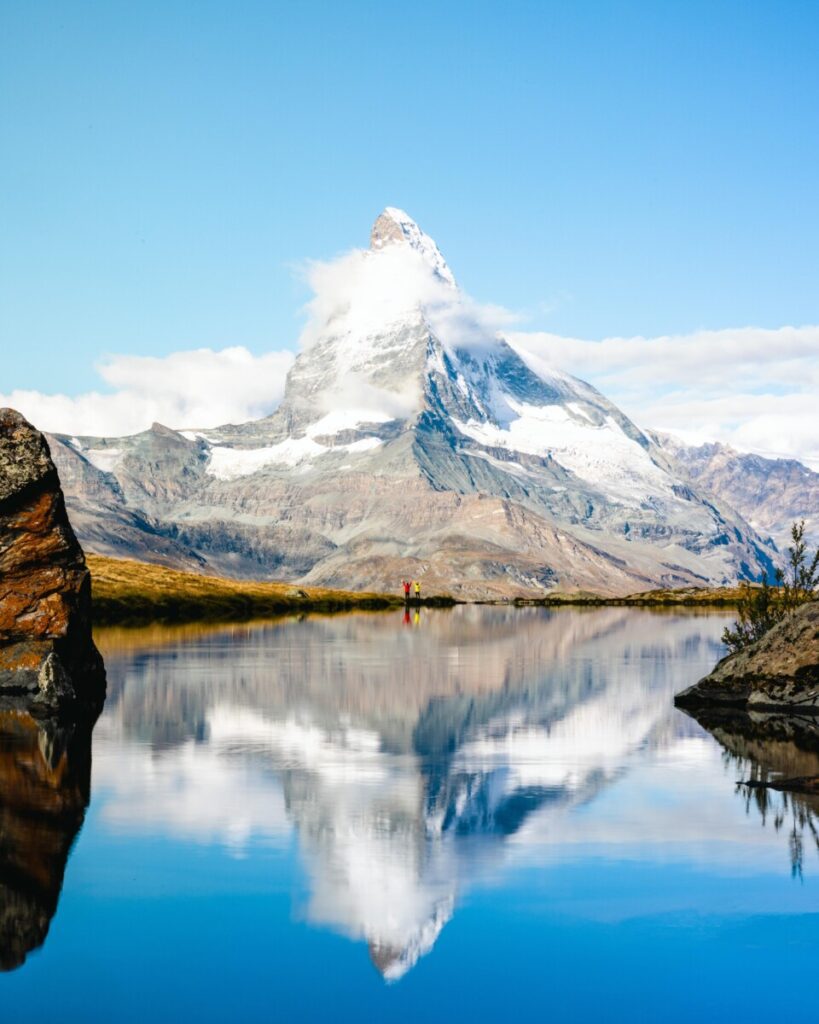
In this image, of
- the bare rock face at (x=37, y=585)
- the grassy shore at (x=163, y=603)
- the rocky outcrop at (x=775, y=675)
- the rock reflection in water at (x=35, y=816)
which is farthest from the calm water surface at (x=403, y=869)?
the grassy shore at (x=163, y=603)

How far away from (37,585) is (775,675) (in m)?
28.4

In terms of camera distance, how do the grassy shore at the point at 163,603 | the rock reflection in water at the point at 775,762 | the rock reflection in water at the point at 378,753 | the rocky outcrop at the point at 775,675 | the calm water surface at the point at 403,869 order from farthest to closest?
the grassy shore at the point at 163,603, the rocky outcrop at the point at 775,675, the rock reflection in water at the point at 775,762, the rock reflection in water at the point at 378,753, the calm water surface at the point at 403,869

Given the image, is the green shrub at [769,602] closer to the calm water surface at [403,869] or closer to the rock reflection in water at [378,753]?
the rock reflection in water at [378,753]

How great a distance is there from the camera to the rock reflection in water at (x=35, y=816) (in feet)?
66.4

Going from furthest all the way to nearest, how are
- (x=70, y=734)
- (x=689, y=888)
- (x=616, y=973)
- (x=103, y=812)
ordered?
(x=70, y=734) < (x=103, y=812) < (x=689, y=888) < (x=616, y=973)

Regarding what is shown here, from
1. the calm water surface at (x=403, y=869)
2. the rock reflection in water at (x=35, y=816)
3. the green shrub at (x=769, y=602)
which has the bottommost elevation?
the calm water surface at (x=403, y=869)

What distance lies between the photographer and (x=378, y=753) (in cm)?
3884

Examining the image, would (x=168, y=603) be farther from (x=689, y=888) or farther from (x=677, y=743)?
(x=689, y=888)

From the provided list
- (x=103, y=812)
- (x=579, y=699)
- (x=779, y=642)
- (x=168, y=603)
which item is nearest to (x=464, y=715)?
(x=579, y=699)

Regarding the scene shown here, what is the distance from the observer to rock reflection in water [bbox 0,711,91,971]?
2025cm

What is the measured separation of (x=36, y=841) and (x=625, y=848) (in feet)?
38.3

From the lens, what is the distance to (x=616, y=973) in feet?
59.6

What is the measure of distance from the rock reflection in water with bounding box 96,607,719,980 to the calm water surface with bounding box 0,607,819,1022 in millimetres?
125

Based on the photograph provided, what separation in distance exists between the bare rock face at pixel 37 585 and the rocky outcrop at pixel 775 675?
24646mm
